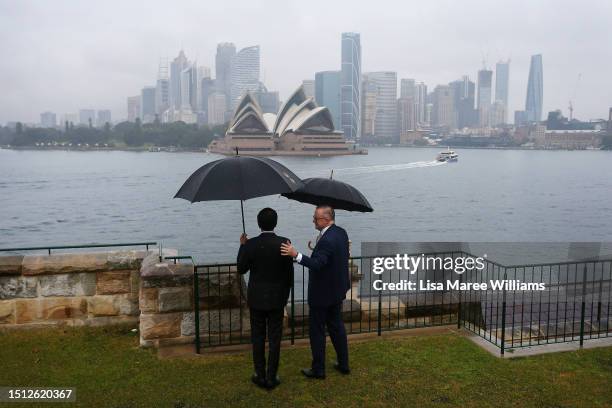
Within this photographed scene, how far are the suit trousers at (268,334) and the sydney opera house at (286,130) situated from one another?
90.5m

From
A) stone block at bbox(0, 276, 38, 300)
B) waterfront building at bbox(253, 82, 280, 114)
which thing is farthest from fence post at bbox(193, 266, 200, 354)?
waterfront building at bbox(253, 82, 280, 114)

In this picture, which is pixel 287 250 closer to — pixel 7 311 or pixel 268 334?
pixel 268 334

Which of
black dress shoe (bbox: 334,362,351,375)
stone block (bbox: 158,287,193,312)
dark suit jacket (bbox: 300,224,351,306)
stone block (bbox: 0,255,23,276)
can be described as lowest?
black dress shoe (bbox: 334,362,351,375)

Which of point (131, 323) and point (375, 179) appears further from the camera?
Answer: point (375, 179)

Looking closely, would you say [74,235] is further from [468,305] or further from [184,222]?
[468,305]

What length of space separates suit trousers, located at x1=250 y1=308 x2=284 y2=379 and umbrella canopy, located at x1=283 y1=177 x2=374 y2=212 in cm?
92

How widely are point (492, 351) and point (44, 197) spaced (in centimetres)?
4430

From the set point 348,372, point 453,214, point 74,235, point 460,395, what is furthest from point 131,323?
point 453,214

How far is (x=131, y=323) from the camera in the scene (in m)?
5.48

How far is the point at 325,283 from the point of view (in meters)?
4.12

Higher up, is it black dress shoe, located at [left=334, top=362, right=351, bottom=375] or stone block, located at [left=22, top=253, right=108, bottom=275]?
stone block, located at [left=22, top=253, right=108, bottom=275]

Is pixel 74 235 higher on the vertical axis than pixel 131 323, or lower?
lower

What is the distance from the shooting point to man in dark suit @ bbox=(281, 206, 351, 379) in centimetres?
401

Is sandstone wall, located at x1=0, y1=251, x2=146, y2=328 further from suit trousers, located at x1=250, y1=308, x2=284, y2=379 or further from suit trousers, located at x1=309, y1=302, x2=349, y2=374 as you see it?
suit trousers, located at x1=309, y1=302, x2=349, y2=374
